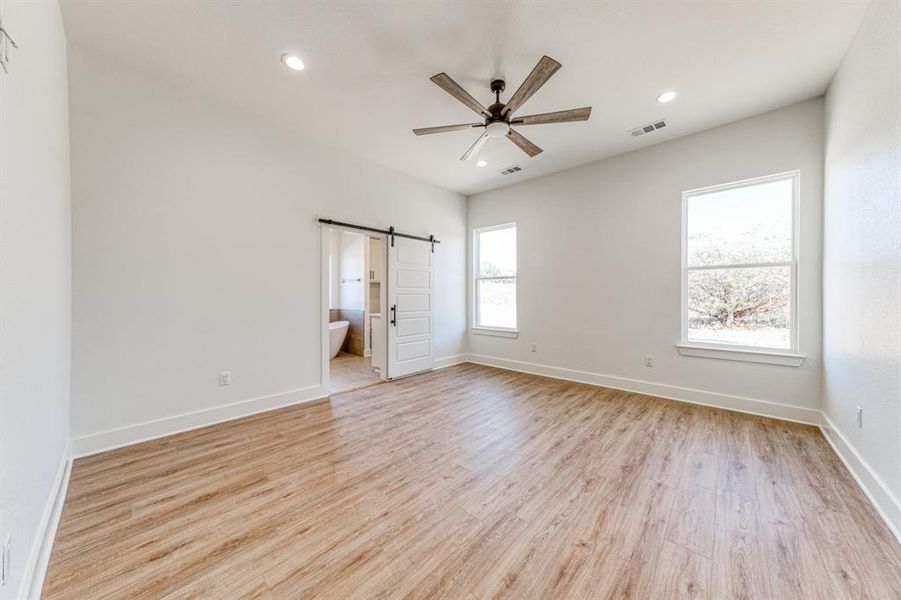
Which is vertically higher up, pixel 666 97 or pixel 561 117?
pixel 666 97

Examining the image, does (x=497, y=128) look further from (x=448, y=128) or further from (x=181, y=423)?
(x=181, y=423)

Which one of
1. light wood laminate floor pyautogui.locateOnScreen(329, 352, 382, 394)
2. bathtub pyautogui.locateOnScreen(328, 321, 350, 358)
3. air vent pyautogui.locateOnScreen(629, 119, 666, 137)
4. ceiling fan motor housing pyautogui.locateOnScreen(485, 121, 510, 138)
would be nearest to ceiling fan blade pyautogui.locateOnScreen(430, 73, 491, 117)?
ceiling fan motor housing pyautogui.locateOnScreen(485, 121, 510, 138)

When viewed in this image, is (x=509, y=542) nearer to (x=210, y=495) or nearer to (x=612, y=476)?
(x=612, y=476)

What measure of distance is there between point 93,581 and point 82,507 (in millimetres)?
760

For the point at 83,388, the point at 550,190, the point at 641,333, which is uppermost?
the point at 550,190

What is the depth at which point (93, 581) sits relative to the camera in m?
1.36

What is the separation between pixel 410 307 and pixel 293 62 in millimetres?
3147

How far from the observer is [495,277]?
5.57m

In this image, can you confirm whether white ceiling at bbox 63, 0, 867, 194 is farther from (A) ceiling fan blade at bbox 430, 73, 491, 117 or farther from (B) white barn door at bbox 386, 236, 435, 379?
(B) white barn door at bbox 386, 236, 435, 379

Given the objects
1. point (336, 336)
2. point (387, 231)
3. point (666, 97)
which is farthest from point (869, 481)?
point (336, 336)

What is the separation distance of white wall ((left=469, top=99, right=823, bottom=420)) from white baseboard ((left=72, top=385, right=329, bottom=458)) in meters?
3.28

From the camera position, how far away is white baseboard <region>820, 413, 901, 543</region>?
1639 mm

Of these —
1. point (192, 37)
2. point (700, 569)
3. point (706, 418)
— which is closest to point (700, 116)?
point (706, 418)

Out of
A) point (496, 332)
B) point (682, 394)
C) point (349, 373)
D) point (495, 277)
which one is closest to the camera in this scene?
point (682, 394)
